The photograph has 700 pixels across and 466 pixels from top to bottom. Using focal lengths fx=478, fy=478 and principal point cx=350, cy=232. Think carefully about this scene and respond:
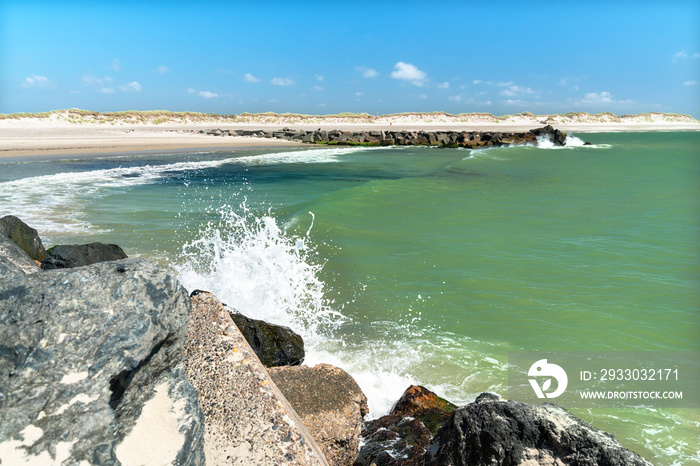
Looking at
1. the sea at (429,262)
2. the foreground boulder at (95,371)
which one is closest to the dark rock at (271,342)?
the sea at (429,262)

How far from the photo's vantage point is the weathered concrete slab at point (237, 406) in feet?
6.73

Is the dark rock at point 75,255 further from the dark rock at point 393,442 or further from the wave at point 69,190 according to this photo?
the dark rock at point 393,442

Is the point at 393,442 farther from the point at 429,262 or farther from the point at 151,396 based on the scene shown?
the point at 429,262

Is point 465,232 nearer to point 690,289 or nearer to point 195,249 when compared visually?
point 690,289

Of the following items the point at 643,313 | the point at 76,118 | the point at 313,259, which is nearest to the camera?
the point at 643,313

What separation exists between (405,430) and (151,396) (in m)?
2.07

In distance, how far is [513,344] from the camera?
5375 mm

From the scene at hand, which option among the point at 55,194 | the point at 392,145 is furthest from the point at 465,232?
the point at 392,145

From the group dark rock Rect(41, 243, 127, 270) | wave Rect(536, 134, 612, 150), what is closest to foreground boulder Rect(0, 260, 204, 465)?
dark rock Rect(41, 243, 127, 270)

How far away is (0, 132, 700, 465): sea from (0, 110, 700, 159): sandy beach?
16.2 m

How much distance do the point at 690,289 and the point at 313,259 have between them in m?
5.84

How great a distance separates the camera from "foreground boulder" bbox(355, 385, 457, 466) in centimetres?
306

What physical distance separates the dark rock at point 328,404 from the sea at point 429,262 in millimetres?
677

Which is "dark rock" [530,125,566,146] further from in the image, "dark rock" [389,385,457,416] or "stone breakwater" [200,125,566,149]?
"dark rock" [389,385,457,416]
